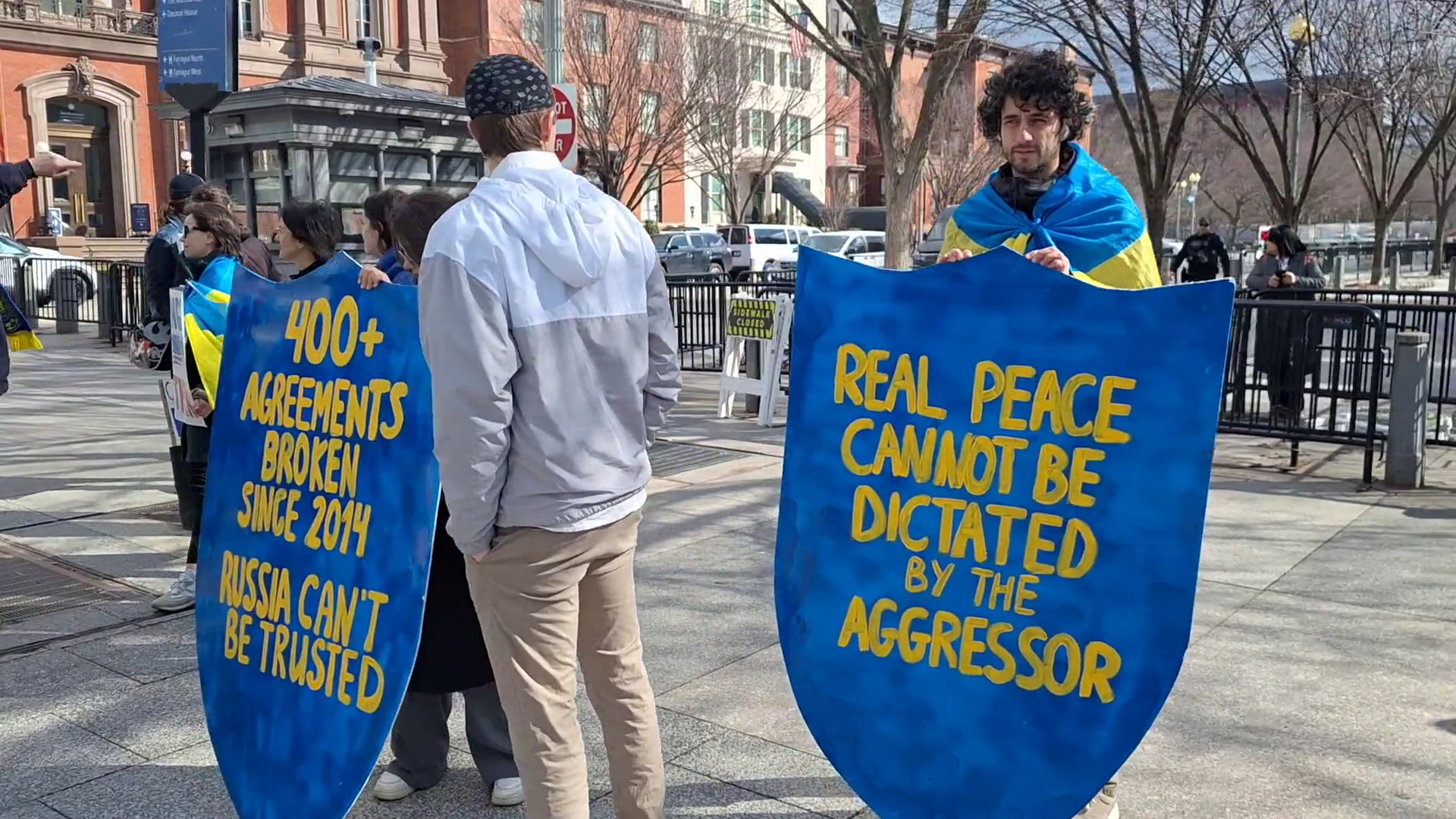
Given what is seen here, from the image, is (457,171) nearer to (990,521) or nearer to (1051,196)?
(1051,196)

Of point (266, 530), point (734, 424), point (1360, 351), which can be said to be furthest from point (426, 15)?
point (266, 530)

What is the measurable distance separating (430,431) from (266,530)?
65cm

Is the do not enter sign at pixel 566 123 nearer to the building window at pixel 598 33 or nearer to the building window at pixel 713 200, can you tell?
the building window at pixel 598 33

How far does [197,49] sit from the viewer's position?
7273 millimetres

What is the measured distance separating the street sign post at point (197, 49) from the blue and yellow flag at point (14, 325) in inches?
96.1

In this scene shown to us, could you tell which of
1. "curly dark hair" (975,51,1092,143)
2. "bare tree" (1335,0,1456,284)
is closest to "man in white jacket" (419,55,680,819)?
"curly dark hair" (975,51,1092,143)

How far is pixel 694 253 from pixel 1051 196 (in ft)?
107

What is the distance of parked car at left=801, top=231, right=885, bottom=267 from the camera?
34.0m

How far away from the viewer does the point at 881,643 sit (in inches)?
116

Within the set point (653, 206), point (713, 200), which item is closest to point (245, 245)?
point (653, 206)

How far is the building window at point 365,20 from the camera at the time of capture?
40750 millimetres

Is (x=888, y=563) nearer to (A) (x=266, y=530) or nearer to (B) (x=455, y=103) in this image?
(A) (x=266, y=530)

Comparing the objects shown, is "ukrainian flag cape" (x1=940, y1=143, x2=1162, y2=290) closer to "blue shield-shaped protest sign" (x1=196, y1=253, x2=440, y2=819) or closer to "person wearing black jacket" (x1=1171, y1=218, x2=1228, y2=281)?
"blue shield-shaped protest sign" (x1=196, y1=253, x2=440, y2=819)

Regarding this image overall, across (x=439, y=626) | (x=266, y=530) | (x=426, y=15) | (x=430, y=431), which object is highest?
(x=426, y=15)
